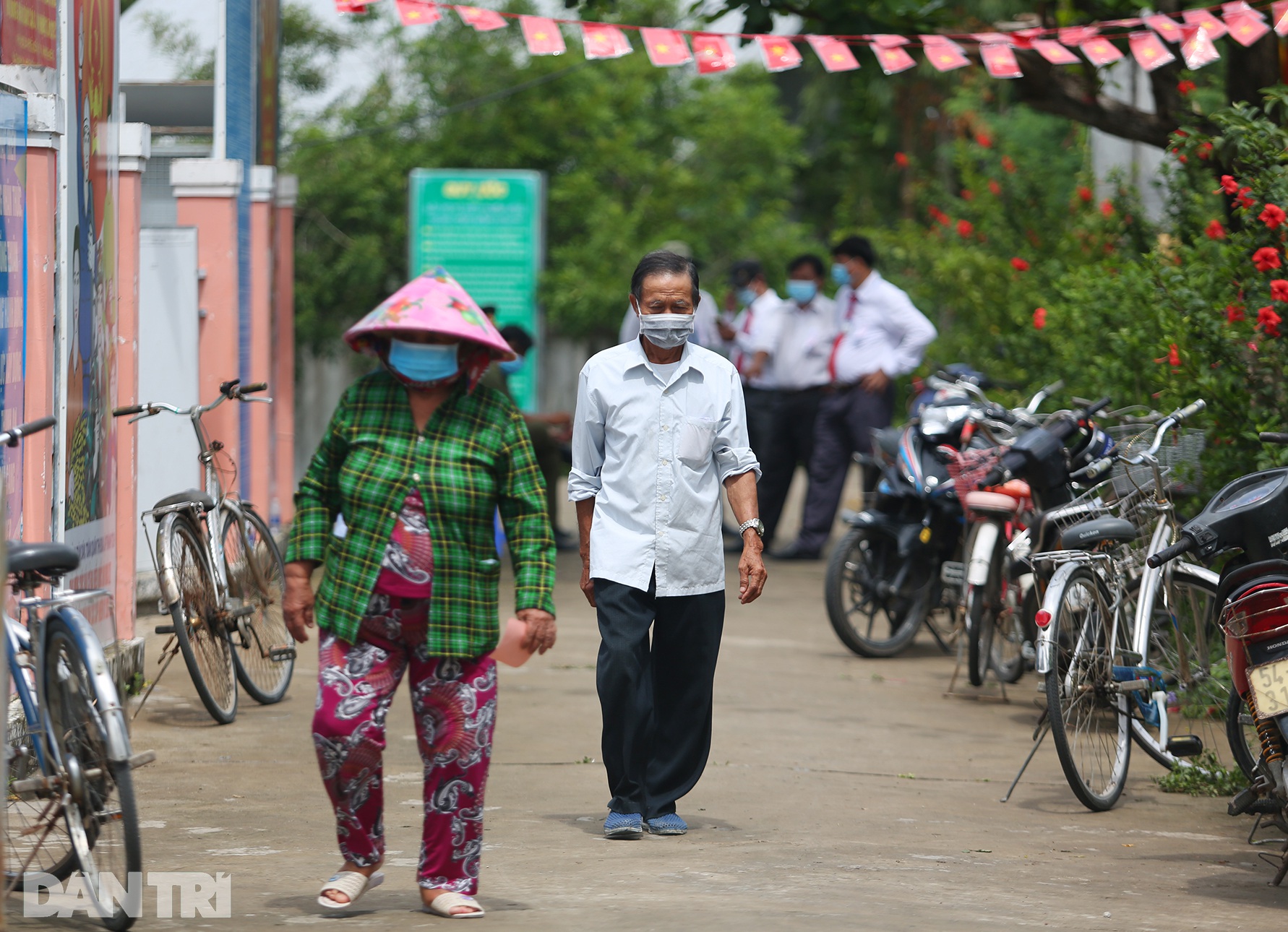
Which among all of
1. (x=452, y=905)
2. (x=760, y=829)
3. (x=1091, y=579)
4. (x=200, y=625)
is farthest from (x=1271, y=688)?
(x=200, y=625)

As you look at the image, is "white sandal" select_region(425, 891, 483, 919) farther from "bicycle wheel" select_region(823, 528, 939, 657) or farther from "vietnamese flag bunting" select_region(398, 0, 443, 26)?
"vietnamese flag bunting" select_region(398, 0, 443, 26)

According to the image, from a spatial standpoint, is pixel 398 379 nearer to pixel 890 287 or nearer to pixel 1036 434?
pixel 1036 434

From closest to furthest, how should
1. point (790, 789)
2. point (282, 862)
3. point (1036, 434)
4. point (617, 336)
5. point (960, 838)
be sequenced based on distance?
point (282, 862) < point (960, 838) < point (790, 789) < point (1036, 434) < point (617, 336)

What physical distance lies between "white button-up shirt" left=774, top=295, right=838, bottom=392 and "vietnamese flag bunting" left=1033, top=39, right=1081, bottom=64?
3669mm

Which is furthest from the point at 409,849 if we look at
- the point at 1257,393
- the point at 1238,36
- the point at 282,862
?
the point at 1238,36

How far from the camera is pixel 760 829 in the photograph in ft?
19.0

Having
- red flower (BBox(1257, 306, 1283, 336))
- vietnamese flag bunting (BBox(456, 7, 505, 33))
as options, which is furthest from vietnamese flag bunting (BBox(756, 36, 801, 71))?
red flower (BBox(1257, 306, 1283, 336))

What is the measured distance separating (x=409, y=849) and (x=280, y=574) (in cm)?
301


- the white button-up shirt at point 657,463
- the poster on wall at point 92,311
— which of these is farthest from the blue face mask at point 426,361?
the poster on wall at point 92,311

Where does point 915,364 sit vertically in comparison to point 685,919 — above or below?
above

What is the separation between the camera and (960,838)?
18.8 ft

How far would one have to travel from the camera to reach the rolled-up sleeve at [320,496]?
464 centimetres

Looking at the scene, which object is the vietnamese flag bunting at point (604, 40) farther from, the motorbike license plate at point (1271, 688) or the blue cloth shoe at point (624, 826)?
the motorbike license plate at point (1271, 688)

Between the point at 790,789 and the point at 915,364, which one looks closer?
the point at 790,789
